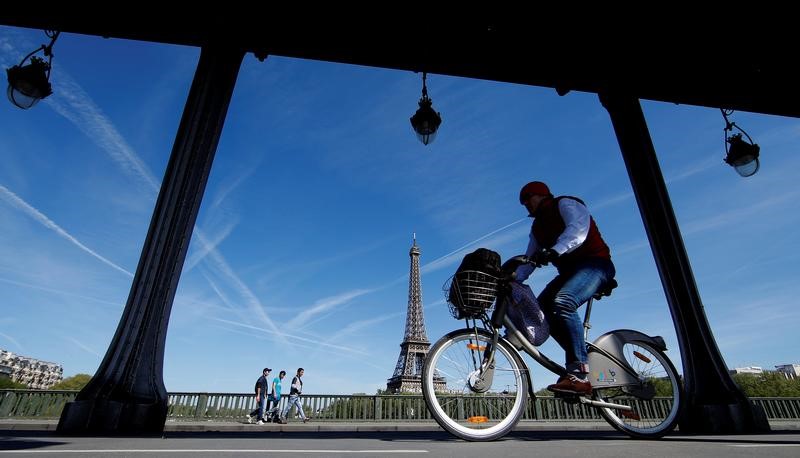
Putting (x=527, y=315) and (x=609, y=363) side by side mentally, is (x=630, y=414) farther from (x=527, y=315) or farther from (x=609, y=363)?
(x=527, y=315)

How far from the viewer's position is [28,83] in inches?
160

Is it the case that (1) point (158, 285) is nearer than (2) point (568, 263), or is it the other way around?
(2) point (568, 263)

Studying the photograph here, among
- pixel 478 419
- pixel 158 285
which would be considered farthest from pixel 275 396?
pixel 478 419

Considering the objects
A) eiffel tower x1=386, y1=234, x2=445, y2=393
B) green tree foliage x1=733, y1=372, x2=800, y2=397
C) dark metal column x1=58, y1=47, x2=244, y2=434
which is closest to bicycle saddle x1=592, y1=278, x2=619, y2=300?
dark metal column x1=58, y1=47, x2=244, y2=434

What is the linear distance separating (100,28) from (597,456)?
5533 millimetres

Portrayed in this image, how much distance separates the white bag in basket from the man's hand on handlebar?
231 mm

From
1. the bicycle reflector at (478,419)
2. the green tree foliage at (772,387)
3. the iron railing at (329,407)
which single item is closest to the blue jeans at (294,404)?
the iron railing at (329,407)

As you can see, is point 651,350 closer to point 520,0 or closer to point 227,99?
point 520,0

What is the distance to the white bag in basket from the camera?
9.32 ft

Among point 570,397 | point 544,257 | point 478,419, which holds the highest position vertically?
point 544,257

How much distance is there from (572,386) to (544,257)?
0.84 m

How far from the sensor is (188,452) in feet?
5.64

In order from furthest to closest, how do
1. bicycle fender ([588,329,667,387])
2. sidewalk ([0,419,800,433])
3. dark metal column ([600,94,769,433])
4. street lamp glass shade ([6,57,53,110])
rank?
sidewalk ([0,419,800,433]) → street lamp glass shade ([6,57,53,110]) → dark metal column ([600,94,769,433]) → bicycle fender ([588,329,667,387])

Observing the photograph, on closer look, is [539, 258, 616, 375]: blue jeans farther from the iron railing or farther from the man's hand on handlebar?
the iron railing
